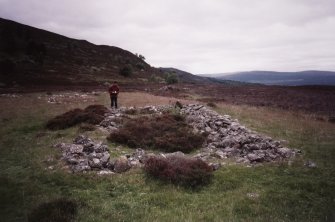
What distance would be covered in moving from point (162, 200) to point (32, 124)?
17.2 meters

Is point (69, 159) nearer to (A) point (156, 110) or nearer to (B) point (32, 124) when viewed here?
(B) point (32, 124)

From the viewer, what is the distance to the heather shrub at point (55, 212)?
957 centimetres

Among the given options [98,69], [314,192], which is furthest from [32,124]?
[98,69]

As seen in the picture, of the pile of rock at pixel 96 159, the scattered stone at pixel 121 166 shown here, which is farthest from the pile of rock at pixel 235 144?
the scattered stone at pixel 121 166

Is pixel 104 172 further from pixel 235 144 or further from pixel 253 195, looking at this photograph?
pixel 235 144

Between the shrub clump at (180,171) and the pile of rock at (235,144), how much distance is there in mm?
2408

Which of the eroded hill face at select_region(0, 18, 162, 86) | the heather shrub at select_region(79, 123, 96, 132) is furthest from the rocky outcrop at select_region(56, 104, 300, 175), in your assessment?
the eroded hill face at select_region(0, 18, 162, 86)

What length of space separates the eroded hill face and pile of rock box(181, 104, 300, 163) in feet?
149

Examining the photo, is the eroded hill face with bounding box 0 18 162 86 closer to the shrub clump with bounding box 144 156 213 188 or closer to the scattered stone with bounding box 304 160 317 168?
the shrub clump with bounding box 144 156 213 188

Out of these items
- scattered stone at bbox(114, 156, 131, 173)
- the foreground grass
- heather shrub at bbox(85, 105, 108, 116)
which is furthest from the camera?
heather shrub at bbox(85, 105, 108, 116)

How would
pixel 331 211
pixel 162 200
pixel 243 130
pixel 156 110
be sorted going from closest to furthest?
1. pixel 331 211
2. pixel 162 200
3. pixel 243 130
4. pixel 156 110

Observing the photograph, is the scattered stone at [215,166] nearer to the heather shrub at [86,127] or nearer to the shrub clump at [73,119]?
the heather shrub at [86,127]

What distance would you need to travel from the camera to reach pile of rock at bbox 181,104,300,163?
1588cm

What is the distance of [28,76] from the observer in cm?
6456
